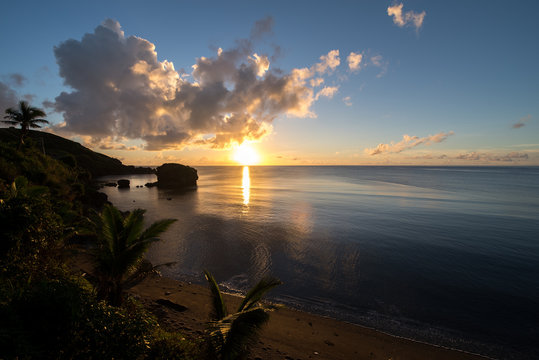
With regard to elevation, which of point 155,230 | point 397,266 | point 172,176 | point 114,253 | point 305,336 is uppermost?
point 155,230

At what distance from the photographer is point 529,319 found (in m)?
11.5

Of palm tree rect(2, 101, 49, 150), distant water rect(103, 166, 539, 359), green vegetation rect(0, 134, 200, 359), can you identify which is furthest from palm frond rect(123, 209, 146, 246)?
palm tree rect(2, 101, 49, 150)

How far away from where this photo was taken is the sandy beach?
8.69 meters

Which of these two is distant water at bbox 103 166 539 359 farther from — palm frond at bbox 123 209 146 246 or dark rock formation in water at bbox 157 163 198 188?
dark rock formation in water at bbox 157 163 198 188

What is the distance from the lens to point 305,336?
9.64m

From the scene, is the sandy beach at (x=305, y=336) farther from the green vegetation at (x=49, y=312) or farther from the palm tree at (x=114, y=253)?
the green vegetation at (x=49, y=312)

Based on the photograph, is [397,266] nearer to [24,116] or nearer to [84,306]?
[84,306]

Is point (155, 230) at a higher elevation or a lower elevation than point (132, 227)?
lower

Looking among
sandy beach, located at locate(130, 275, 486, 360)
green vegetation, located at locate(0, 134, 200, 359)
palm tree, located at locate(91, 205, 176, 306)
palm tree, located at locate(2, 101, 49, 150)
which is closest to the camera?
green vegetation, located at locate(0, 134, 200, 359)

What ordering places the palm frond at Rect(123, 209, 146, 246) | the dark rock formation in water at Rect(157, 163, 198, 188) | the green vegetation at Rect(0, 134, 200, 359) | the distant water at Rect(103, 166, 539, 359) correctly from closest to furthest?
1. the green vegetation at Rect(0, 134, 200, 359)
2. the palm frond at Rect(123, 209, 146, 246)
3. the distant water at Rect(103, 166, 539, 359)
4. the dark rock formation in water at Rect(157, 163, 198, 188)

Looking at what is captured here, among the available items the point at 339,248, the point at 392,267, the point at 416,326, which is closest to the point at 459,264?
the point at 392,267

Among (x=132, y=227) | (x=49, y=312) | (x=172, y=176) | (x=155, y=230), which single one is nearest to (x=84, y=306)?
(x=49, y=312)

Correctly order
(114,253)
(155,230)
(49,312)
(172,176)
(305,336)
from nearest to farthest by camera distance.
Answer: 1. (49,312)
2. (114,253)
3. (155,230)
4. (305,336)
5. (172,176)

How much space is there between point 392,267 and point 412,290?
10.8 ft
